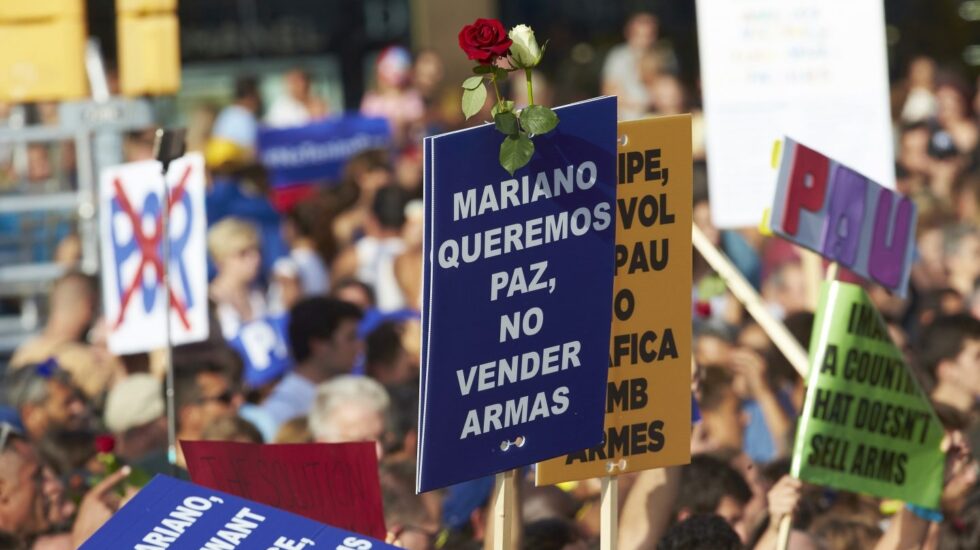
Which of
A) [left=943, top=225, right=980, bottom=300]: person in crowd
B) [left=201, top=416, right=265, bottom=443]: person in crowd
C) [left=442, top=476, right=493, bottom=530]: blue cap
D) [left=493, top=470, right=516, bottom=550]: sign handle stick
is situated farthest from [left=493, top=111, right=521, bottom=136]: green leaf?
[left=943, top=225, right=980, bottom=300]: person in crowd

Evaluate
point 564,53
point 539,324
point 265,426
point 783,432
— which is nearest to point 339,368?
point 265,426

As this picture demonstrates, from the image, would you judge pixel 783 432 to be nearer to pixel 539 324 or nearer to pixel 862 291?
pixel 862 291

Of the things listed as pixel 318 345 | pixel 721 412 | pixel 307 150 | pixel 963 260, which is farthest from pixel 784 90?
pixel 307 150

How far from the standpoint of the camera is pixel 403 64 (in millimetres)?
14562

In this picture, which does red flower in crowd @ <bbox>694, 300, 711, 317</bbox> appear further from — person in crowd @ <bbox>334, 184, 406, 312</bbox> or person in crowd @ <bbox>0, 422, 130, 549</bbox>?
person in crowd @ <bbox>334, 184, 406, 312</bbox>

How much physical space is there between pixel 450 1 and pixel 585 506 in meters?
11.9

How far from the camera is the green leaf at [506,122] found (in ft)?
13.3

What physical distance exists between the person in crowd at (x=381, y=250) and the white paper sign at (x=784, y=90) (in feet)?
Result: 8.33

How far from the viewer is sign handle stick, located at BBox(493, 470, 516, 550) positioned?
4.18m

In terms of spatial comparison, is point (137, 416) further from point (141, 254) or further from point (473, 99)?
point (473, 99)

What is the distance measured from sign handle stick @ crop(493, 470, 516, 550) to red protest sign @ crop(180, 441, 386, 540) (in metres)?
0.37

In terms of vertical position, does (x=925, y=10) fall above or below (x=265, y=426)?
above

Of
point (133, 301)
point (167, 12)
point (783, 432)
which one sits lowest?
point (783, 432)

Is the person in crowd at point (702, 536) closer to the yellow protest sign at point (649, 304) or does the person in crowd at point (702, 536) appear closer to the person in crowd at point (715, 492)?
the yellow protest sign at point (649, 304)
